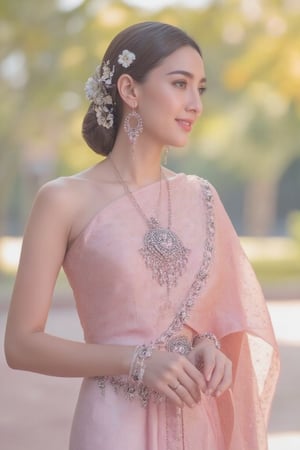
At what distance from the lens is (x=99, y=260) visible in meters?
1.72

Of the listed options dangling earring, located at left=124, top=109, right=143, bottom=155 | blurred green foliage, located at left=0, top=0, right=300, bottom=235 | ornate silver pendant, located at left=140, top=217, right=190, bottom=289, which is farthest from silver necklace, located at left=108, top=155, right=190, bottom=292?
blurred green foliage, located at left=0, top=0, right=300, bottom=235

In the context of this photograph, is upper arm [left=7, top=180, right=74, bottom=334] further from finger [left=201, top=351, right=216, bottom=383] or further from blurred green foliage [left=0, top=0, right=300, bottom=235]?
blurred green foliage [left=0, top=0, right=300, bottom=235]

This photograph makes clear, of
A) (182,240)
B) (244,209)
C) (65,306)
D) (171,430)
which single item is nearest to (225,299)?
(182,240)

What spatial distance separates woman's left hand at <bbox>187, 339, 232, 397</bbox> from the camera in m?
1.63

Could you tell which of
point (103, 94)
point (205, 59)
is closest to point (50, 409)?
point (103, 94)

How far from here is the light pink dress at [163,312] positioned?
1.71 metres

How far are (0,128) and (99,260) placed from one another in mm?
16208

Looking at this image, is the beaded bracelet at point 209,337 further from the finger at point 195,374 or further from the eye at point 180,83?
the eye at point 180,83

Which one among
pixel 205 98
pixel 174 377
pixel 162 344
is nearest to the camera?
pixel 174 377

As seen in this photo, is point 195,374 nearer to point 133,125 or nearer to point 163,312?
point 163,312

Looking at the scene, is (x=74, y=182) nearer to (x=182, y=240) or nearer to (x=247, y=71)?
(x=182, y=240)

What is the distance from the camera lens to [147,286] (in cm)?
171

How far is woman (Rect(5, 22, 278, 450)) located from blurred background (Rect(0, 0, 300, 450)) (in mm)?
3410

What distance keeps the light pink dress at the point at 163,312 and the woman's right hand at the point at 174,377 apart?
0.27 ft
